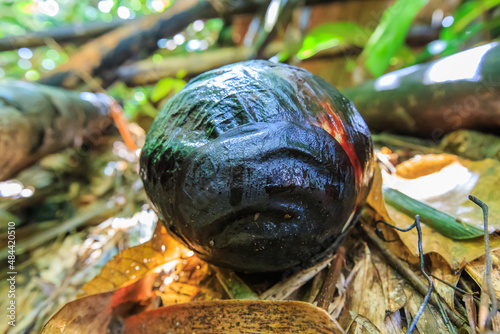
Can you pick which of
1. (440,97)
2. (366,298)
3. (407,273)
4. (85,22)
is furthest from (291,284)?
(85,22)

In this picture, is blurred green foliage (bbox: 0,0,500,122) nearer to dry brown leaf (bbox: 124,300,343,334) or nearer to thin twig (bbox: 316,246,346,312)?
thin twig (bbox: 316,246,346,312)

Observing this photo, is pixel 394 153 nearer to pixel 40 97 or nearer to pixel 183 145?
pixel 183 145

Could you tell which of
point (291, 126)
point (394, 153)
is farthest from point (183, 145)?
point (394, 153)

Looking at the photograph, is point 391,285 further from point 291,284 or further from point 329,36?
point 329,36

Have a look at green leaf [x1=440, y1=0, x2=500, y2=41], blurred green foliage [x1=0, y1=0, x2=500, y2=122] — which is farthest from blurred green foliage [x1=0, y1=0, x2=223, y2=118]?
green leaf [x1=440, y1=0, x2=500, y2=41]

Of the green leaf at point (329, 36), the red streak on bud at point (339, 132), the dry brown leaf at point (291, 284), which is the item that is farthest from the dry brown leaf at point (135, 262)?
the green leaf at point (329, 36)
